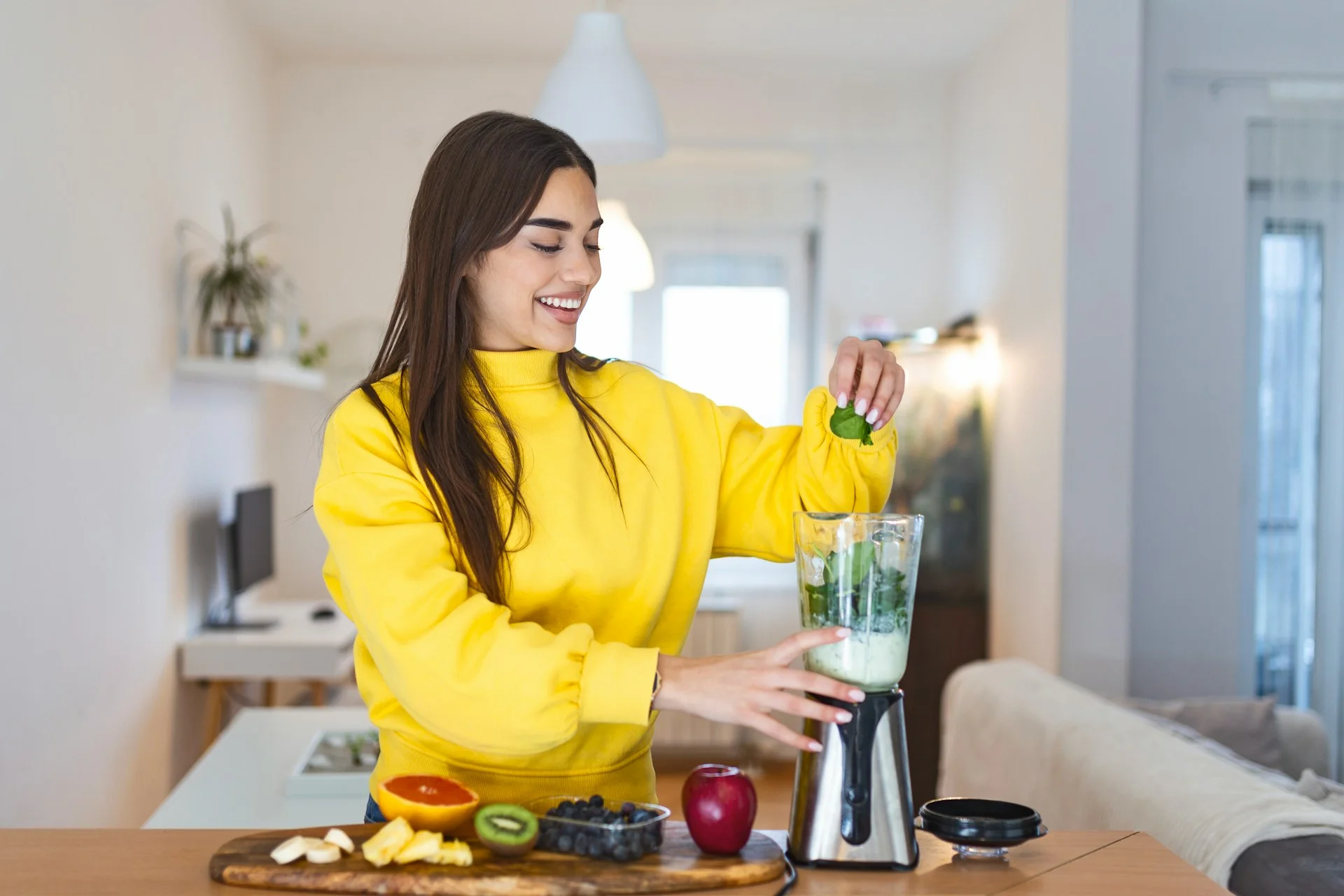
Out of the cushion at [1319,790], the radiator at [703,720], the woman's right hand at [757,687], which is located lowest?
the radiator at [703,720]

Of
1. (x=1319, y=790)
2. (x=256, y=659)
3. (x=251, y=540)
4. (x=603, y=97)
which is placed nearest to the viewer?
(x=1319, y=790)

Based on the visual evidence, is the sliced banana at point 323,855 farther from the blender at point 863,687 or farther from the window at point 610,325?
the window at point 610,325

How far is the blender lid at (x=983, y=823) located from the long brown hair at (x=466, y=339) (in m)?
0.48

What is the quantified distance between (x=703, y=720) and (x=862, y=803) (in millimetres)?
3917

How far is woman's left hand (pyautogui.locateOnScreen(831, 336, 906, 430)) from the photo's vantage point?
1308mm

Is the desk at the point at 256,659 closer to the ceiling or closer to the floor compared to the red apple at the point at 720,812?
closer to the floor

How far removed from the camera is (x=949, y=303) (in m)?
5.16

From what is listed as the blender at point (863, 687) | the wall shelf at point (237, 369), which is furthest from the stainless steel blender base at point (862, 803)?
the wall shelf at point (237, 369)

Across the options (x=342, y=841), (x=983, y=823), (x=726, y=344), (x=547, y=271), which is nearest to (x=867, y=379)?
(x=547, y=271)

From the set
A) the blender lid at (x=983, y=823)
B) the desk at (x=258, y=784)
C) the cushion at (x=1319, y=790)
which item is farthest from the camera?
the desk at (x=258, y=784)

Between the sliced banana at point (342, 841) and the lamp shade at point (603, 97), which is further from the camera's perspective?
the lamp shade at point (603, 97)

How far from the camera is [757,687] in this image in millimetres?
1110

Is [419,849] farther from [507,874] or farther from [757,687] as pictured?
[757,687]

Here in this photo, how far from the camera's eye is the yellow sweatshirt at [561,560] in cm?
112
